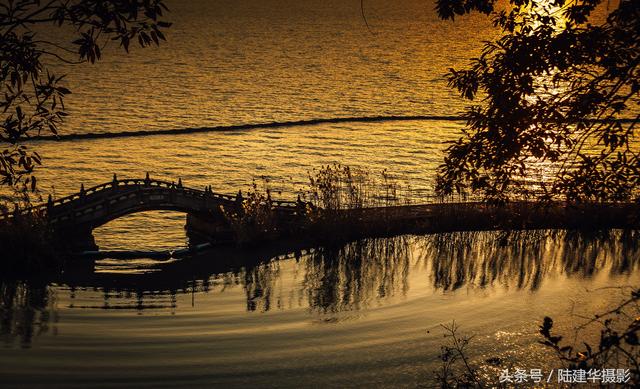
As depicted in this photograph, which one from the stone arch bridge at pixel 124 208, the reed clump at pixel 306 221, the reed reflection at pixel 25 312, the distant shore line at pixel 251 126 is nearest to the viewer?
the reed reflection at pixel 25 312

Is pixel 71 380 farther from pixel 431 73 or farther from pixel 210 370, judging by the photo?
pixel 431 73

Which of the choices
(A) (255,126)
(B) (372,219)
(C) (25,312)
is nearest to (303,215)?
(B) (372,219)

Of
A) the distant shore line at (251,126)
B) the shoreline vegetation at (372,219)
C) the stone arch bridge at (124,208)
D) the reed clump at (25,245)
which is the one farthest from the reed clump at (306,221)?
the distant shore line at (251,126)

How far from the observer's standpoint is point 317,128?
3501 inches

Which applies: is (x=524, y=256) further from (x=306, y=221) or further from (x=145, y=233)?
(x=145, y=233)

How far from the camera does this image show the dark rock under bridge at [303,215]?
39.4 meters

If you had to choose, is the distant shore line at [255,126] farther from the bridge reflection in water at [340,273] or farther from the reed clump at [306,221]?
the bridge reflection in water at [340,273]

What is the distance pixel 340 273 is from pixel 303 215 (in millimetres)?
5054

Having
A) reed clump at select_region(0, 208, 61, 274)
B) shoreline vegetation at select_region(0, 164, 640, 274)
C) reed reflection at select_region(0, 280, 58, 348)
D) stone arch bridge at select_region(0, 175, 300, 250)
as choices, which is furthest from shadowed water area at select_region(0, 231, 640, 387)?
stone arch bridge at select_region(0, 175, 300, 250)

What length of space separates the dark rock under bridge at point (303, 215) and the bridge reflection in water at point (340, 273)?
1.99ft

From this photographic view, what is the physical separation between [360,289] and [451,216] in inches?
317

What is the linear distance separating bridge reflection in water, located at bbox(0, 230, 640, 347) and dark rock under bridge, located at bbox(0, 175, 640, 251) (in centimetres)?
61

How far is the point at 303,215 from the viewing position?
136 ft

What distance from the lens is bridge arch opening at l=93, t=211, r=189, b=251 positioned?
4641cm
